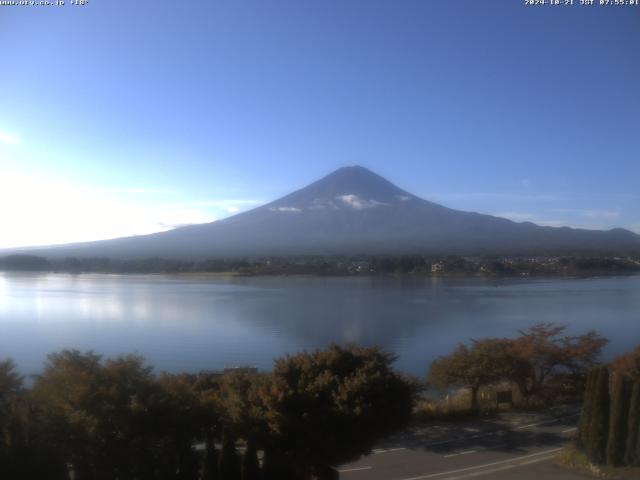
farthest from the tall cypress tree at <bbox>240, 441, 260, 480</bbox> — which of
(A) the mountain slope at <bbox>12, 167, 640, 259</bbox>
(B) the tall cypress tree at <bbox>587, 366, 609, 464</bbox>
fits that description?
(A) the mountain slope at <bbox>12, 167, 640, 259</bbox>

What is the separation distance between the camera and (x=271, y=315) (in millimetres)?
19344

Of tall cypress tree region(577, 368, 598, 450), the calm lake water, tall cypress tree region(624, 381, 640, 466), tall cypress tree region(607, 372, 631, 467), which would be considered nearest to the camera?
tall cypress tree region(624, 381, 640, 466)

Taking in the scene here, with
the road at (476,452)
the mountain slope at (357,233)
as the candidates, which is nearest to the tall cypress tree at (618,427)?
the road at (476,452)

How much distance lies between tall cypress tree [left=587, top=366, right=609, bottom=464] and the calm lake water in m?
5.75

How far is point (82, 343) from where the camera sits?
14297mm

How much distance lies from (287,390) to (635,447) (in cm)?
376

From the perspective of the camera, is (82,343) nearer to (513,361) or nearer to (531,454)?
(513,361)

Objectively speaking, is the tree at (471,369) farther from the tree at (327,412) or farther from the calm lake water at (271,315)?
the tree at (327,412)

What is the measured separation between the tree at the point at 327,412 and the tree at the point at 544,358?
19.2 feet

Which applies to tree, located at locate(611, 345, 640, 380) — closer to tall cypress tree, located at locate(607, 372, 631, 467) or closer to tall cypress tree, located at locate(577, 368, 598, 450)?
tall cypress tree, located at locate(577, 368, 598, 450)

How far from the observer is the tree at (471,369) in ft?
34.1

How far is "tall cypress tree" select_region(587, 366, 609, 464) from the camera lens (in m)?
6.64

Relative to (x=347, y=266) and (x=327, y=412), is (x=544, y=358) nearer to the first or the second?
(x=327, y=412)

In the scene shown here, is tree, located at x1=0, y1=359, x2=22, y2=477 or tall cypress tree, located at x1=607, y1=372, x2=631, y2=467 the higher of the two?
tree, located at x1=0, y1=359, x2=22, y2=477
